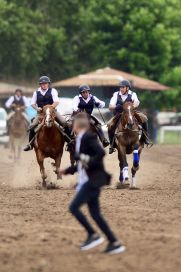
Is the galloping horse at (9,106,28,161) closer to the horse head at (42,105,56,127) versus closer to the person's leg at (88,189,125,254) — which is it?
the horse head at (42,105,56,127)

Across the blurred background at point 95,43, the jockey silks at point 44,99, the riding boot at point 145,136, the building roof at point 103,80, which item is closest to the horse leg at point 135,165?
the riding boot at point 145,136

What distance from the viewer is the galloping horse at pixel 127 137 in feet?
73.5

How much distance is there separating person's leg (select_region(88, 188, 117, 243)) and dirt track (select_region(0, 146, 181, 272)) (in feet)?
0.84

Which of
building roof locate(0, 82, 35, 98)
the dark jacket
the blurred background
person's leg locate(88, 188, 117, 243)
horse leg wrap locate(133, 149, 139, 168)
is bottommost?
person's leg locate(88, 188, 117, 243)

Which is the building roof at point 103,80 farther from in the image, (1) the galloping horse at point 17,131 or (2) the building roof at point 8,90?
(1) the galloping horse at point 17,131

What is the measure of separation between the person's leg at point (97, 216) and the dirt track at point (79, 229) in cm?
26

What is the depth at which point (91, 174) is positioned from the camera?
1219 centimetres

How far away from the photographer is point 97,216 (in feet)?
39.7

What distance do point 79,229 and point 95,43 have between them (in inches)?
2017

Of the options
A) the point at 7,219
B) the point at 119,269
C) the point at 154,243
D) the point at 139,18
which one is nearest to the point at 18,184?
the point at 7,219

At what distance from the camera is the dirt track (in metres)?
11.5

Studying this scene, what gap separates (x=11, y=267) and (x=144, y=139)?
12.3 m

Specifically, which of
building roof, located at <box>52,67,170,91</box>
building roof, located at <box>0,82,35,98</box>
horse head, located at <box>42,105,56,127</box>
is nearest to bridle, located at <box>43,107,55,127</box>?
horse head, located at <box>42,105,56,127</box>

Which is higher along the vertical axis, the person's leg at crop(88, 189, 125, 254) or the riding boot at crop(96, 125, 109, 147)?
the riding boot at crop(96, 125, 109, 147)
